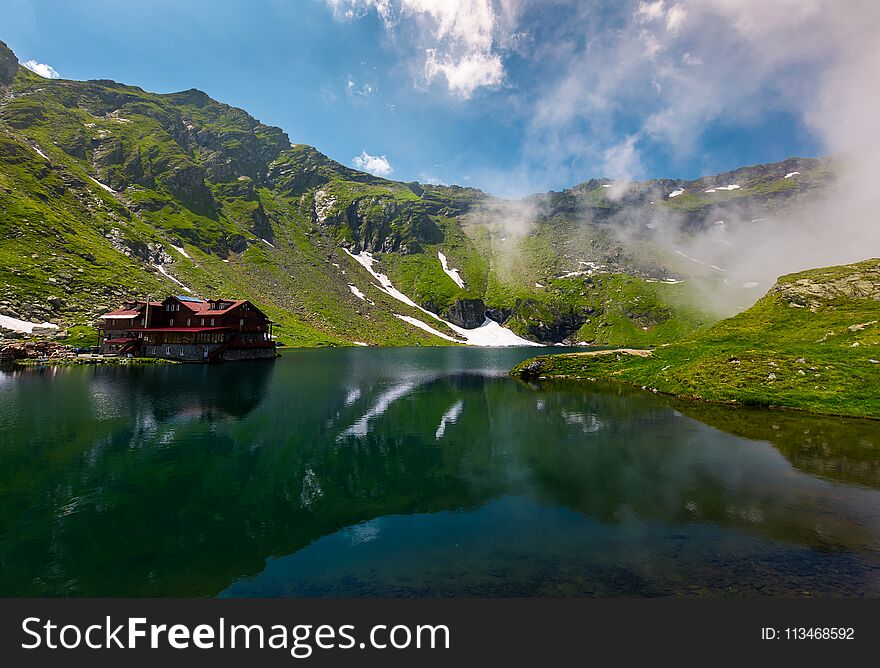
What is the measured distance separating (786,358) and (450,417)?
40557 mm

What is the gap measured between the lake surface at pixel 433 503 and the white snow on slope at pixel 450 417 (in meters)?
0.44

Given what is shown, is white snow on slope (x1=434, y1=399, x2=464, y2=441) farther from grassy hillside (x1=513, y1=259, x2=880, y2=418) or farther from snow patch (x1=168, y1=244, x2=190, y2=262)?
snow patch (x1=168, y1=244, x2=190, y2=262)

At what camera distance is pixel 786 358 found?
44.0 m

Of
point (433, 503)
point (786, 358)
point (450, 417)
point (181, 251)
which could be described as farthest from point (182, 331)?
point (181, 251)

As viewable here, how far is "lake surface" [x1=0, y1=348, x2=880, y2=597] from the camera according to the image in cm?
1257

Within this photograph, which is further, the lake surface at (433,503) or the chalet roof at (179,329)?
the chalet roof at (179,329)

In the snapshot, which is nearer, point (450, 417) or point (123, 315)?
point (450, 417)

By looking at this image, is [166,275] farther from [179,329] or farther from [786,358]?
[786,358]

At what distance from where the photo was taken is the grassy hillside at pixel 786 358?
38.1 meters

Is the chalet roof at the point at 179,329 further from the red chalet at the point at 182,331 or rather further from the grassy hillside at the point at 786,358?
the grassy hillside at the point at 786,358

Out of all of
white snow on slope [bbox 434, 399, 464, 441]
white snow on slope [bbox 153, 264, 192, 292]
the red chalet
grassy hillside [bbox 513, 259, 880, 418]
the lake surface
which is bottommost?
the lake surface

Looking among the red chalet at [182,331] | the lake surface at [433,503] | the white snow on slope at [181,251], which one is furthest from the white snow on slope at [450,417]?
the white snow on slope at [181,251]

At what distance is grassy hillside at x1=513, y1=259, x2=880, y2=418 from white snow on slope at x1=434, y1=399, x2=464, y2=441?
2792 cm

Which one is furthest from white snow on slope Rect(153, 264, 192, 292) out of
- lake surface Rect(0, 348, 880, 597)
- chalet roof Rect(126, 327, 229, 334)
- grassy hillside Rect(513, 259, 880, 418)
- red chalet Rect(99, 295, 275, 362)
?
grassy hillside Rect(513, 259, 880, 418)
